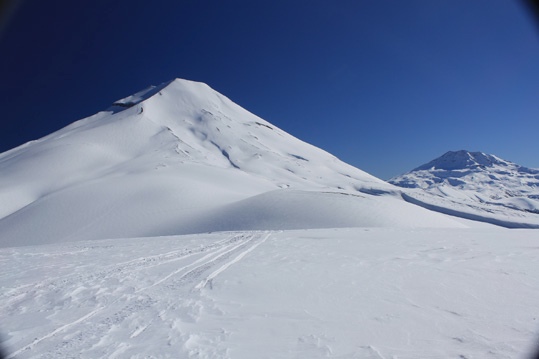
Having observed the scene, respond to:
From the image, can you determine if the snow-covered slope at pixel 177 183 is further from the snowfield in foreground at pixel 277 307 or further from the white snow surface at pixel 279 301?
the snowfield in foreground at pixel 277 307

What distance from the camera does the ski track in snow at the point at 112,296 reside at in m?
4.06

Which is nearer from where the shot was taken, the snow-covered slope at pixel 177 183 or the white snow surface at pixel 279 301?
the white snow surface at pixel 279 301

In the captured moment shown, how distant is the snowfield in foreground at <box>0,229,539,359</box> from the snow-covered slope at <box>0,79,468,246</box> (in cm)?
1554

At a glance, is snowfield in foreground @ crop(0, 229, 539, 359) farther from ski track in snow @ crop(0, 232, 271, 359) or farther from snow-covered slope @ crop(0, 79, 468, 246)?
snow-covered slope @ crop(0, 79, 468, 246)

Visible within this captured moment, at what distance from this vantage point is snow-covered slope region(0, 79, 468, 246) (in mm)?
26109

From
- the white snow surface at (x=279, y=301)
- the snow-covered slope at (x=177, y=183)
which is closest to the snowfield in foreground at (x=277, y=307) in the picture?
the white snow surface at (x=279, y=301)

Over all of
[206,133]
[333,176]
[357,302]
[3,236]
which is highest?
[206,133]

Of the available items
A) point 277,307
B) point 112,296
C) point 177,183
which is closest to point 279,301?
point 277,307

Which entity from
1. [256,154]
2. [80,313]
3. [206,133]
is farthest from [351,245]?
[206,133]

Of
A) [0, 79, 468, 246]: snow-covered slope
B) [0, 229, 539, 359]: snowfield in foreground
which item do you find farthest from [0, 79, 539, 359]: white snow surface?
[0, 79, 468, 246]: snow-covered slope

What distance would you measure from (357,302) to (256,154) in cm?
7413

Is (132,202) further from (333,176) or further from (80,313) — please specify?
(333,176)

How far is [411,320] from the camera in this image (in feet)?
15.6

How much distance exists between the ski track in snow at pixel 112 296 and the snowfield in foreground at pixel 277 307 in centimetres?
3
